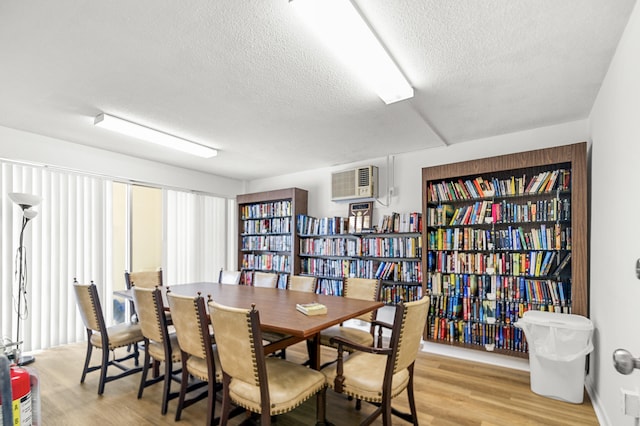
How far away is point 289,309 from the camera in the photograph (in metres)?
2.39

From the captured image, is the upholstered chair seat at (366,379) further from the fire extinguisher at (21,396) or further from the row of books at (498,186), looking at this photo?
the row of books at (498,186)

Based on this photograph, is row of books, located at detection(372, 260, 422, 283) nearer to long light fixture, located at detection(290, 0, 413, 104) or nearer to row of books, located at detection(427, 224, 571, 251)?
row of books, located at detection(427, 224, 571, 251)

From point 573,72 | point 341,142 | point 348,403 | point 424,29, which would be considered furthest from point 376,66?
point 348,403

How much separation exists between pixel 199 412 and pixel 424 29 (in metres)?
3.04

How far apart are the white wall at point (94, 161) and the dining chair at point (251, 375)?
3315mm

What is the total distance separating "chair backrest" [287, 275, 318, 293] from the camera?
134 inches

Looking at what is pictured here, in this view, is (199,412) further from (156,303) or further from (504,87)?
(504,87)

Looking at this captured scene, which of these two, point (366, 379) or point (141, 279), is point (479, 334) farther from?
point (141, 279)

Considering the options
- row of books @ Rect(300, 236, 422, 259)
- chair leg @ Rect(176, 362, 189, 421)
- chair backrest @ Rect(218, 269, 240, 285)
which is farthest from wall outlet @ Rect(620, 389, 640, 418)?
chair backrest @ Rect(218, 269, 240, 285)

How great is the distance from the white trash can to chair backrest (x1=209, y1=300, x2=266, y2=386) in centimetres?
238

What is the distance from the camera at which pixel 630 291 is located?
1688 mm

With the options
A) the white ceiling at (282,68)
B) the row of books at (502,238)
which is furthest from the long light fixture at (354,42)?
the row of books at (502,238)

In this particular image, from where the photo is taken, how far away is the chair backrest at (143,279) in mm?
3623

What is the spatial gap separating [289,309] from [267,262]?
3210mm
